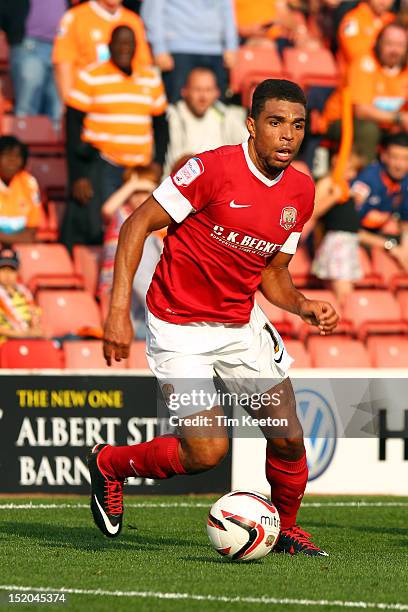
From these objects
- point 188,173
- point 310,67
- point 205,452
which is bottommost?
point 205,452

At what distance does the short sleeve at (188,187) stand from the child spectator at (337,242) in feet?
19.2

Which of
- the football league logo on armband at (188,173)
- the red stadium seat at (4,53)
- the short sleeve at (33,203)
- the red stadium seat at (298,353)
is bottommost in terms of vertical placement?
the red stadium seat at (298,353)

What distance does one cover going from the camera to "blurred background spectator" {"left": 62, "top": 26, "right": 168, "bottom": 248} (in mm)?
12250

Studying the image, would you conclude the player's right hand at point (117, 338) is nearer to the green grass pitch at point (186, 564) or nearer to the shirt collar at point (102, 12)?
the green grass pitch at point (186, 564)

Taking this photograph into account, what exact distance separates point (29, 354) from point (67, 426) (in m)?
0.79

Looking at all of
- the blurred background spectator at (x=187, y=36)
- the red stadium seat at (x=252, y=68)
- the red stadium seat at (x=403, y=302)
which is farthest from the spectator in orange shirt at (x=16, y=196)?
the red stadium seat at (x=403, y=302)

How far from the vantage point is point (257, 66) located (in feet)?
47.0

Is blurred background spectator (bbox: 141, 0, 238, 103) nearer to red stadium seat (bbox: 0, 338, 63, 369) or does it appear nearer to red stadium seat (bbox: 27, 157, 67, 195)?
red stadium seat (bbox: 27, 157, 67, 195)

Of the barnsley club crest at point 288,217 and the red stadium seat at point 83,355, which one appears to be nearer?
the barnsley club crest at point 288,217

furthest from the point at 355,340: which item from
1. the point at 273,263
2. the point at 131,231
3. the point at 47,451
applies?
the point at 131,231

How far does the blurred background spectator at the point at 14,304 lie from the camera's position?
1113cm

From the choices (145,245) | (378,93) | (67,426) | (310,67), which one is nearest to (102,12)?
(145,245)

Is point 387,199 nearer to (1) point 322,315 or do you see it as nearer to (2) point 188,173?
(1) point 322,315

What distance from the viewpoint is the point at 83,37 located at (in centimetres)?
1279
